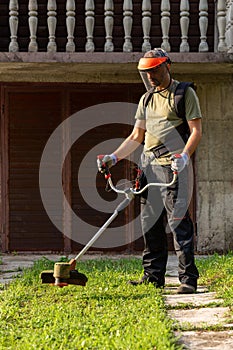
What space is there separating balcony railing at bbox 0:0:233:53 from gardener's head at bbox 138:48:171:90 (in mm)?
3275

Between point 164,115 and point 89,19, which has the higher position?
point 89,19

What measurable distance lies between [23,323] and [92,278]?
78.3 inches

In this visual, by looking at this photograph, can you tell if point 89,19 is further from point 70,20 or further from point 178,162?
point 178,162

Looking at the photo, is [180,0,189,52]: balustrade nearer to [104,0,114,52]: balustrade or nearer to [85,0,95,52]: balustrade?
[104,0,114,52]: balustrade

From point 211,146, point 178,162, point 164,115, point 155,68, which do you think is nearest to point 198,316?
point 178,162

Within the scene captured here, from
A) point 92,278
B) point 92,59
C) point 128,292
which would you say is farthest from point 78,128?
point 128,292

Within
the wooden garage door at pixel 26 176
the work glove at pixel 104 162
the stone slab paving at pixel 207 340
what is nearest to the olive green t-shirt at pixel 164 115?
the work glove at pixel 104 162

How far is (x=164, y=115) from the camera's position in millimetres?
6773

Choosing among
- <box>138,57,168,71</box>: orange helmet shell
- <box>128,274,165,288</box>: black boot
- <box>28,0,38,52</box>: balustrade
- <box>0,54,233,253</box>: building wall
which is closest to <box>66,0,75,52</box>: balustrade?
<box>28,0,38,52</box>: balustrade

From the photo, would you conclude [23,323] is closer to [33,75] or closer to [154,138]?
[154,138]

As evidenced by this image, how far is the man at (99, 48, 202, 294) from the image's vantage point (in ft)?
21.7

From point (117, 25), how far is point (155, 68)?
458cm

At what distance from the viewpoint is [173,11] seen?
10875 millimetres

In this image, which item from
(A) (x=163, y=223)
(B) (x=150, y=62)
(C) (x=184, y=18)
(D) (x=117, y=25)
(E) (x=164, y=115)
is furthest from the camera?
(D) (x=117, y=25)
